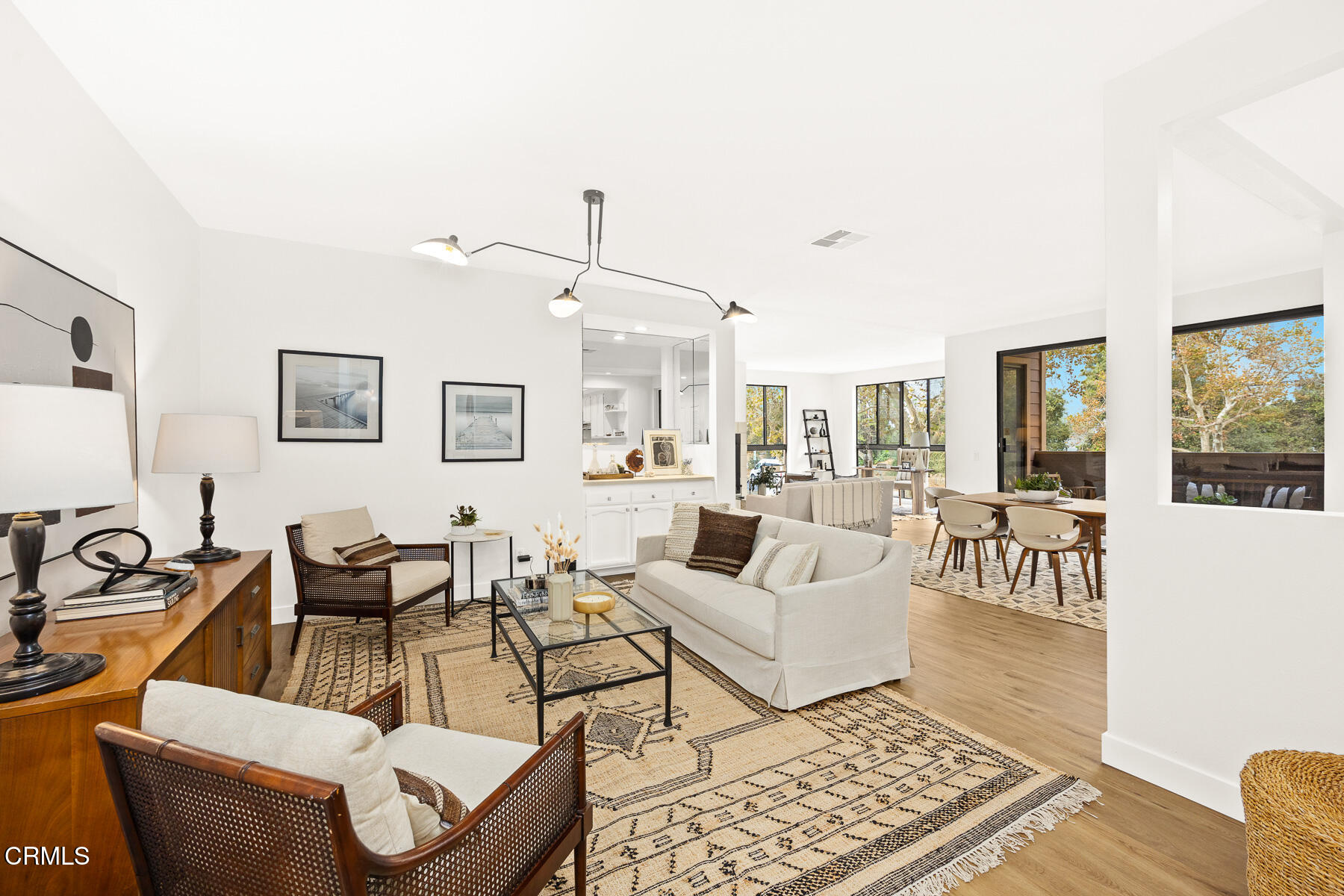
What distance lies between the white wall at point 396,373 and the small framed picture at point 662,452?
2.95 feet

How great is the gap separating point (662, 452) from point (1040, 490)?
3590 mm

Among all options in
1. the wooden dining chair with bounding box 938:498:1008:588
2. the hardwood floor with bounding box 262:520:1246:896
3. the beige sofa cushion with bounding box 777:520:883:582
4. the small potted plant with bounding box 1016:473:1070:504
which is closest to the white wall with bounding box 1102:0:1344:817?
the hardwood floor with bounding box 262:520:1246:896

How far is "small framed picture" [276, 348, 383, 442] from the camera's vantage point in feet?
13.4

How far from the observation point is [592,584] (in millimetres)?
3377

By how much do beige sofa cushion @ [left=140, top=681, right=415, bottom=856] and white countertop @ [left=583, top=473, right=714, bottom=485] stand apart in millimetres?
4214

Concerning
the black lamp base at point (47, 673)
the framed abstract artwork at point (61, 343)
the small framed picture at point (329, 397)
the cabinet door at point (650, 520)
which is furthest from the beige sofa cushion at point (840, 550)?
the small framed picture at point (329, 397)

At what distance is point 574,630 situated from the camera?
107 inches

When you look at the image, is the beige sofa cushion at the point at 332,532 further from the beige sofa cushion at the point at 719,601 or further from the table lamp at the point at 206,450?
the beige sofa cushion at the point at 719,601

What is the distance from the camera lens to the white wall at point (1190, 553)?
1.80 m

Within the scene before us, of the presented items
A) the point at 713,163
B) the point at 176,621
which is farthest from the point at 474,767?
the point at 713,163

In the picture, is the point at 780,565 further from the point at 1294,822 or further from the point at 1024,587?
the point at 1024,587

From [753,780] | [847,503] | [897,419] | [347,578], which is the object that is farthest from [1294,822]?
[897,419]

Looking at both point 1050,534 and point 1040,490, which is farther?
point 1040,490

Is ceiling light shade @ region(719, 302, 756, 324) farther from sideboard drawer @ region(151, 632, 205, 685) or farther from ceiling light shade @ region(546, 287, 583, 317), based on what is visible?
sideboard drawer @ region(151, 632, 205, 685)
